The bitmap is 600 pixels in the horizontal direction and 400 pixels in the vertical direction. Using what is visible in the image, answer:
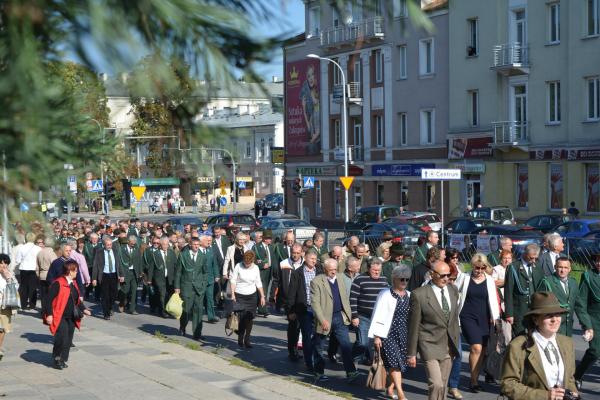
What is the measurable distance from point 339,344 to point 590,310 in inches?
132

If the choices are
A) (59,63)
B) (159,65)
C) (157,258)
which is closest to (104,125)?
(59,63)

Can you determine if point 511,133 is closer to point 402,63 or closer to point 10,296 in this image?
point 402,63

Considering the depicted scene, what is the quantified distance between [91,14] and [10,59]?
1.22ft

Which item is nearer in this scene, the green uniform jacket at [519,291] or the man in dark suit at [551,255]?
the green uniform jacket at [519,291]

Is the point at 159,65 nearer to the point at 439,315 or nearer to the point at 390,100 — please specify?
the point at 439,315

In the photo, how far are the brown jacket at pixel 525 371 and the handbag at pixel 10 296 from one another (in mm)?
9754

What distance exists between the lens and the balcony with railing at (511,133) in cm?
4397

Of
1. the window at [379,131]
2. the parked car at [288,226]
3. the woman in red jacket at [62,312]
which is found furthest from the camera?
the window at [379,131]

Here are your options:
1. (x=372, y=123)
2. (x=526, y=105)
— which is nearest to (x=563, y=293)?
(x=526, y=105)

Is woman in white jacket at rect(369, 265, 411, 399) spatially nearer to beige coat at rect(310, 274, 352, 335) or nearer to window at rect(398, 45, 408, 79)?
beige coat at rect(310, 274, 352, 335)

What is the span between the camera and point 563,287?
1169 centimetres

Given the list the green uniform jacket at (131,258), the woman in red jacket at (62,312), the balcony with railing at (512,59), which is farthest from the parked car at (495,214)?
the woman in red jacket at (62,312)

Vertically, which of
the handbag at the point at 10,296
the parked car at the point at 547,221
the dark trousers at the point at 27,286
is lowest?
the dark trousers at the point at 27,286

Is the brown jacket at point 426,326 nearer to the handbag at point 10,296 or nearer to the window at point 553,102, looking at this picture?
the handbag at point 10,296
